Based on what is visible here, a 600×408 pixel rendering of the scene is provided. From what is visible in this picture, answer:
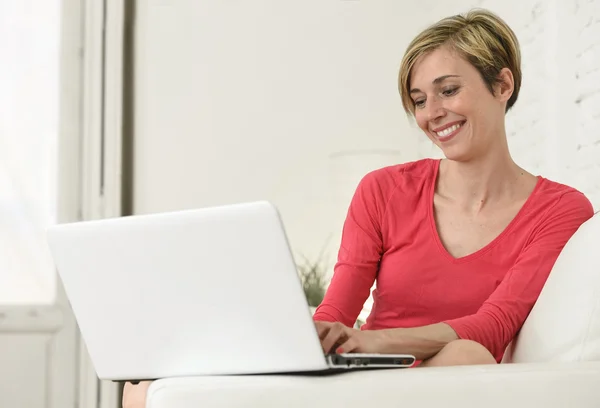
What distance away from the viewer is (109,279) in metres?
1.14

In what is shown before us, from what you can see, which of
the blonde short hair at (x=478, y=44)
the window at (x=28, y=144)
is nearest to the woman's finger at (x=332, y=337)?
the blonde short hair at (x=478, y=44)

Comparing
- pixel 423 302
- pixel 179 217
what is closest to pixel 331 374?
pixel 179 217

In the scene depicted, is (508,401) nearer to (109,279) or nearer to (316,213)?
(109,279)

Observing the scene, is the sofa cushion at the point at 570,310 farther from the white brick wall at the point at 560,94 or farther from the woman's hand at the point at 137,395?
the white brick wall at the point at 560,94

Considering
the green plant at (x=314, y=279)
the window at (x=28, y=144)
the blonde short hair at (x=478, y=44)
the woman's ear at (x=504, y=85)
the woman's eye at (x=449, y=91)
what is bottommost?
the green plant at (x=314, y=279)

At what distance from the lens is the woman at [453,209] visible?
1721mm

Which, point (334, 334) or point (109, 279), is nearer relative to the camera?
point (109, 279)

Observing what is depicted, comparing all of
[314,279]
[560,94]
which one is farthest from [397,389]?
[314,279]

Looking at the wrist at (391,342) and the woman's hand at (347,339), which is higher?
the woman's hand at (347,339)

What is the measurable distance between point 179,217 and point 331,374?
29cm

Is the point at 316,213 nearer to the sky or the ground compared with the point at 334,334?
nearer to the ground

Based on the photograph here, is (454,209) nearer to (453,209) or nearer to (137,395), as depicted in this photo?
(453,209)

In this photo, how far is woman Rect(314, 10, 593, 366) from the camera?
1.72m

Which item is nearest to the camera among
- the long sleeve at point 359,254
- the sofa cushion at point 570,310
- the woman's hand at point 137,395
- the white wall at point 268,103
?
the woman's hand at point 137,395
